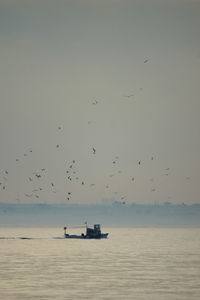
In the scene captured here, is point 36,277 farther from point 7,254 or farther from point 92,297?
point 7,254

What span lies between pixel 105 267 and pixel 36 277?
2111 cm

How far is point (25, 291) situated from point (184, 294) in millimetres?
17439

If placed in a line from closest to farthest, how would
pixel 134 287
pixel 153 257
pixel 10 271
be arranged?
pixel 134 287
pixel 10 271
pixel 153 257

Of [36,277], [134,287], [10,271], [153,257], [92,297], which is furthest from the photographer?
[153,257]

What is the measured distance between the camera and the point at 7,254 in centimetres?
16488

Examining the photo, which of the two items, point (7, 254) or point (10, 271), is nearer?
point (10, 271)

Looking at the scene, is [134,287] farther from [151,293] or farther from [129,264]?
[129,264]

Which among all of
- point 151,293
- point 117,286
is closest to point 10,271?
point 117,286

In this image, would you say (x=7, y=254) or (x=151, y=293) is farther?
(x=7, y=254)

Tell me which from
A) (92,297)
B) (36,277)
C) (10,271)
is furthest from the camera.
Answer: (10,271)

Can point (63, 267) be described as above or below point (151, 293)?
above

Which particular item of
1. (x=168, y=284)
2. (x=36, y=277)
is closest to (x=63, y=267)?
(x=36, y=277)

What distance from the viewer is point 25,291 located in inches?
3757

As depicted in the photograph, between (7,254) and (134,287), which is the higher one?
(7,254)
